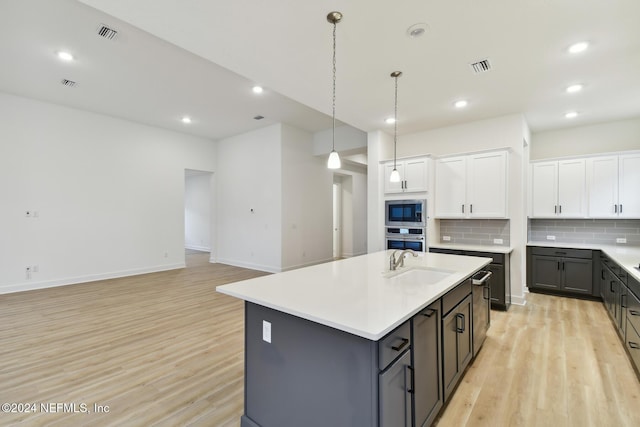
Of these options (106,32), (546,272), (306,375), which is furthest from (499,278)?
(106,32)

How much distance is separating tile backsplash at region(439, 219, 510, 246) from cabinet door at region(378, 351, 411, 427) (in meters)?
3.87

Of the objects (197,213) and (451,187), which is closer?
(451,187)

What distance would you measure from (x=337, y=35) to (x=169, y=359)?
3.34m

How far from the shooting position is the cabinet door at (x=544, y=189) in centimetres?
488

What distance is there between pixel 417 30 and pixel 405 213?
2913 mm

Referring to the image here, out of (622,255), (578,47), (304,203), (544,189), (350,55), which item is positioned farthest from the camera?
(304,203)

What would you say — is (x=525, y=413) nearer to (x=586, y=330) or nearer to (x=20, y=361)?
(x=586, y=330)

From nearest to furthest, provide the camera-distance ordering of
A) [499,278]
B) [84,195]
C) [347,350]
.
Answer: [347,350]
[499,278]
[84,195]

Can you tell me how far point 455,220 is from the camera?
5.04 m

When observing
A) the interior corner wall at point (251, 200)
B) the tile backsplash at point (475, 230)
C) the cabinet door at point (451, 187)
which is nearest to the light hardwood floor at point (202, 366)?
the tile backsplash at point (475, 230)

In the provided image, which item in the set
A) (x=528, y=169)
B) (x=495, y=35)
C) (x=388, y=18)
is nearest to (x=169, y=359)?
(x=388, y=18)

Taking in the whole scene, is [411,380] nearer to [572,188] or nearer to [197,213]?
[572,188]

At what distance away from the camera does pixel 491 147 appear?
15.1ft

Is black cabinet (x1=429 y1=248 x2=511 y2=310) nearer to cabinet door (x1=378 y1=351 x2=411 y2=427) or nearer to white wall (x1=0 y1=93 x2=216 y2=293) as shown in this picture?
cabinet door (x1=378 y1=351 x2=411 y2=427)
